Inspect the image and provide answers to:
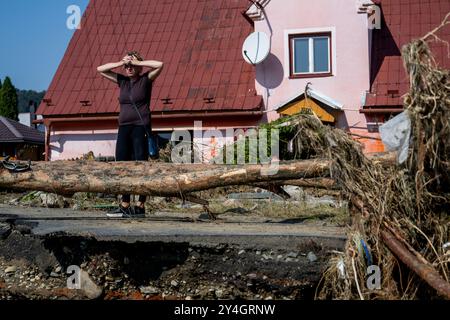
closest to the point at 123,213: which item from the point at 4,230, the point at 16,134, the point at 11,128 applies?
the point at 4,230

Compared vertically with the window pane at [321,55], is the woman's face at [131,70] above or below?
below

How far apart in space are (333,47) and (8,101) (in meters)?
33.0

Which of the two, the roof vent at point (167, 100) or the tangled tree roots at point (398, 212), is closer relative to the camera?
the tangled tree roots at point (398, 212)

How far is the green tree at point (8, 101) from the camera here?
41531 mm

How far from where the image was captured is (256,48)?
14.0m

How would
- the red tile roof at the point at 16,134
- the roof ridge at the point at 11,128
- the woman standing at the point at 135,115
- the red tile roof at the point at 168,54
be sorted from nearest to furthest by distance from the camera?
the woman standing at the point at 135,115, the red tile roof at the point at 168,54, the red tile roof at the point at 16,134, the roof ridge at the point at 11,128

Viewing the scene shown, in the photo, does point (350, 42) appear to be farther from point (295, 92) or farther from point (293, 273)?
point (293, 273)

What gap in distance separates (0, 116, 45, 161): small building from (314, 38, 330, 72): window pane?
16256 mm

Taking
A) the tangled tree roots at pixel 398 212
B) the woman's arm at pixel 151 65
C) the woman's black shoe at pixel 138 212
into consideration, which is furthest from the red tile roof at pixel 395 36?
the tangled tree roots at pixel 398 212

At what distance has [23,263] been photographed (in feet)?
16.9

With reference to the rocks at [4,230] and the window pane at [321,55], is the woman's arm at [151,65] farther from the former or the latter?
the window pane at [321,55]

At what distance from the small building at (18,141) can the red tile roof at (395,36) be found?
17077 mm

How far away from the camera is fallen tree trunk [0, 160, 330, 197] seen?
541 centimetres

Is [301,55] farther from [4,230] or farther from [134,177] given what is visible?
[4,230]
